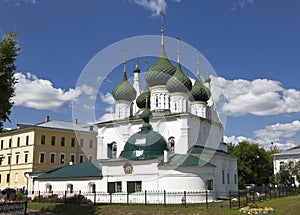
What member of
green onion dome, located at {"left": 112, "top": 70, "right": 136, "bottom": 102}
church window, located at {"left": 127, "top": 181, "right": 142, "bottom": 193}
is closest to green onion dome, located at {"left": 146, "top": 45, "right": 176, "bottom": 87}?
green onion dome, located at {"left": 112, "top": 70, "right": 136, "bottom": 102}

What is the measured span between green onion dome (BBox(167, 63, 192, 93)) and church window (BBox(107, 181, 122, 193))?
37.7 ft

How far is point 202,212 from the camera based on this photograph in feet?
71.2

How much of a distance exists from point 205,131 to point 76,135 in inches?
947

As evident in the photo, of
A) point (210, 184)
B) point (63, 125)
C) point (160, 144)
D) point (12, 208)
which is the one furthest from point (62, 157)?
point (12, 208)

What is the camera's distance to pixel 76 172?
1388 inches

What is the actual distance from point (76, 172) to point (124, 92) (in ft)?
36.0

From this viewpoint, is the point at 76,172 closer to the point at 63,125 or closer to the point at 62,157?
the point at 62,157

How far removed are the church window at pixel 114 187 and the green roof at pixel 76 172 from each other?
5.60 feet

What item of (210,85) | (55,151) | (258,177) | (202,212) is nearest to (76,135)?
(55,151)

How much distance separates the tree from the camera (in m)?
19.5

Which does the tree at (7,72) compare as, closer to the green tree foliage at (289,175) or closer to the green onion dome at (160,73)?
the green onion dome at (160,73)

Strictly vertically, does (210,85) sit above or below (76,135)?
above

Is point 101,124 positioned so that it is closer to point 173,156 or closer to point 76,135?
point 173,156

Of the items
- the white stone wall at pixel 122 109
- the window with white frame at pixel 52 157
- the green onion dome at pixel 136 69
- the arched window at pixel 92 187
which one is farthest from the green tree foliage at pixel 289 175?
the window with white frame at pixel 52 157
